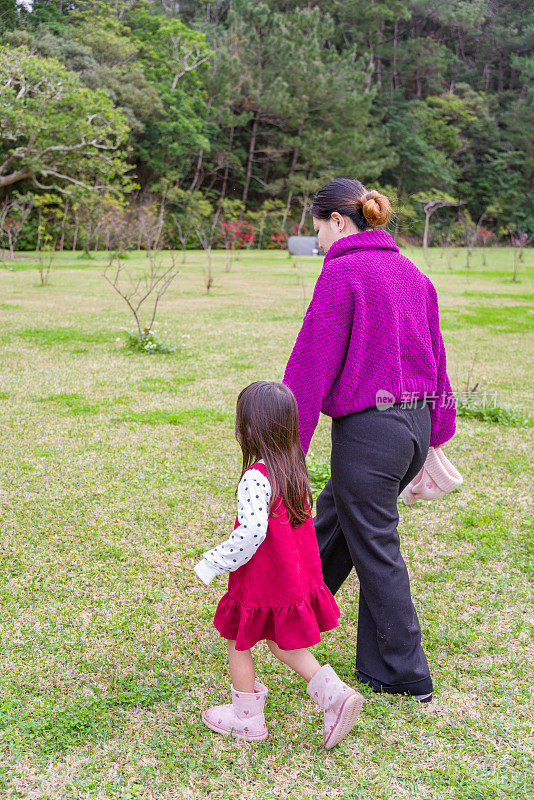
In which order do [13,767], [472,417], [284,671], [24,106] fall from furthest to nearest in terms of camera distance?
[24,106] → [472,417] → [284,671] → [13,767]

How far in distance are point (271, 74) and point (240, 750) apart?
102 feet

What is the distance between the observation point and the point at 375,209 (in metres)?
1.85

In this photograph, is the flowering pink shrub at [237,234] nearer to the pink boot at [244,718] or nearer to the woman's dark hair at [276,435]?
the woman's dark hair at [276,435]

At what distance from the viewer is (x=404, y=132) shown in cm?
3372

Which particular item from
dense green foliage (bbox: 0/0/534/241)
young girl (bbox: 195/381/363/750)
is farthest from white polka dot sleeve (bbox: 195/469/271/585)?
dense green foliage (bbox: 0/0/534/241)

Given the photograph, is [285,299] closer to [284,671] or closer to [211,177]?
[284,671]

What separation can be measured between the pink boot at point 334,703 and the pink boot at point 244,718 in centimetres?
15

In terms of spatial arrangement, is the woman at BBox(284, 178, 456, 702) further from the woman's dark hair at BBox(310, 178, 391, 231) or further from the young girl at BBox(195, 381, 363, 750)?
the young girl at BBox(195, 381, 363, 750)

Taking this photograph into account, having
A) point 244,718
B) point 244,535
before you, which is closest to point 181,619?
point 244,718

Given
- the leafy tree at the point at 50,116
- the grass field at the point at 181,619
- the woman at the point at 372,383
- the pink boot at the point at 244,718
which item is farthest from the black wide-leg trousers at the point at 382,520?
the leafy tree at the point at 50,116

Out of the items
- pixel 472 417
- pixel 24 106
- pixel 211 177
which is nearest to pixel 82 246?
pixel 24 106

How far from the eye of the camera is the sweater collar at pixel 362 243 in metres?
1.87

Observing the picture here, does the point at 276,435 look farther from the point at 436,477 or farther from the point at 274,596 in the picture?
the point at 436,477

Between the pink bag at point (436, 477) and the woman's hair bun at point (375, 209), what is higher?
the woman's hair bun at point (375, 209)
